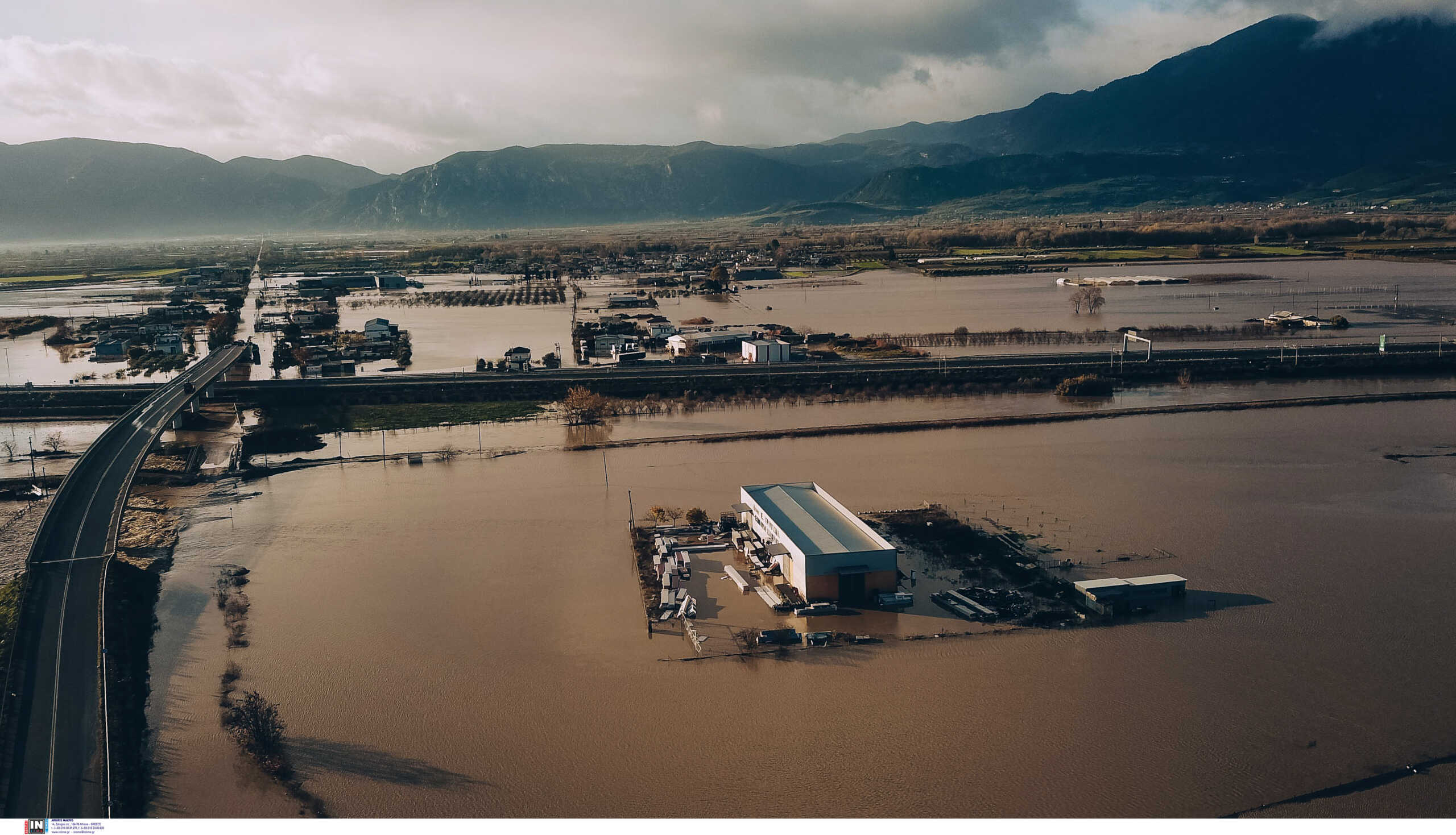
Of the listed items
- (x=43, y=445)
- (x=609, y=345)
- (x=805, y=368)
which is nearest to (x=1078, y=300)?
(x=805, y=368)

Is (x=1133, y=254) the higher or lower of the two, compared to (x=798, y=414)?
higher

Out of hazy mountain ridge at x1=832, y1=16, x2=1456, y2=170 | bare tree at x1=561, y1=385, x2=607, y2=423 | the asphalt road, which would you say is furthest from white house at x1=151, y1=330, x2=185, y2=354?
hazy mountain ridge at x1=832, y1=16, x2=1456, y2=170

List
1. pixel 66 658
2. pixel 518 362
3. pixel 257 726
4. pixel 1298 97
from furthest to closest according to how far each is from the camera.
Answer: pixel 1298 97 → pixel 518 362 → pixel 66 658 → pixel 257 726

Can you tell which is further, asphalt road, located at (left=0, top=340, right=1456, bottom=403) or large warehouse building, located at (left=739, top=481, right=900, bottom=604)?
asphalt road, located at (left=0, top=340, right=1456, bottom=403)

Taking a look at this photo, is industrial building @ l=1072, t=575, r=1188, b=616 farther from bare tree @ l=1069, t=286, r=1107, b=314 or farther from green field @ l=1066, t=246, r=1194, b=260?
green field @ l=1066, t=246, r=1194, b=260

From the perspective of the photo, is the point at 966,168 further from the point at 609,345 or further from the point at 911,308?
the point at 609,345

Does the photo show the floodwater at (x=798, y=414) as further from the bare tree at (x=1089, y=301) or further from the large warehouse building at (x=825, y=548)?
the bare tree at (x=1089, y=301)

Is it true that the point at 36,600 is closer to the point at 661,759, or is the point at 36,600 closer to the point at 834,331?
the point at 661,759
